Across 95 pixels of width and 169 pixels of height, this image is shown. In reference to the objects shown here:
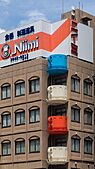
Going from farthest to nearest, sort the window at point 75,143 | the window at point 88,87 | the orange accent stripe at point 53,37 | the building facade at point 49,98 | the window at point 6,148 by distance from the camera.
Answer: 1. the window at point 6,148
2. the window at point 88,87
3. the orange accent stripe at point 53,37
4. the window at point 75,143
5. the building facade at point 49,98

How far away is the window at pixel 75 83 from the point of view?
2287 inches

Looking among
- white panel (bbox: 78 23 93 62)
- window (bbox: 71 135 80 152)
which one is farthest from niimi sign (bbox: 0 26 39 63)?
window (bbox: 71 135 80 152)

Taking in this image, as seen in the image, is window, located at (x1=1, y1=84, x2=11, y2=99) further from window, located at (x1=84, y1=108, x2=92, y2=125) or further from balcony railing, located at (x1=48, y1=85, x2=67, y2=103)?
window, located at (x1=84, y1=108, x2=92, y2=125)

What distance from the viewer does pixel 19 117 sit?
197ft

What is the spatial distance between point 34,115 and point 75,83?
5.64 metres

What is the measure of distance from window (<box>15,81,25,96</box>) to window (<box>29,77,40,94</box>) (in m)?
1.24

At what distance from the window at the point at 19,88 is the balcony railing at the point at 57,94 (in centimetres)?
414

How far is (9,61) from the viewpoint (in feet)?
206

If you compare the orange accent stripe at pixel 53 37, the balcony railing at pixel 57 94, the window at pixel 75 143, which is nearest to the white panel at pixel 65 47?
the orange accent stripe at pixel 53 37

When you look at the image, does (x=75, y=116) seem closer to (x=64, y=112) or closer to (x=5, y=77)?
(x=64, y=112)

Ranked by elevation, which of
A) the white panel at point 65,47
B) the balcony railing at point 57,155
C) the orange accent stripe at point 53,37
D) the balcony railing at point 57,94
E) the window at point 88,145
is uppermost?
the orange accent stripe at point 53,37

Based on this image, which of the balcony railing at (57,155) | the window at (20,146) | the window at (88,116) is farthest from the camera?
the window at (88,116)

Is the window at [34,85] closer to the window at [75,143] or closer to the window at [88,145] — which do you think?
the window at [75,143]

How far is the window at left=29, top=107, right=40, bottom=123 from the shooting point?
57.6 meters
